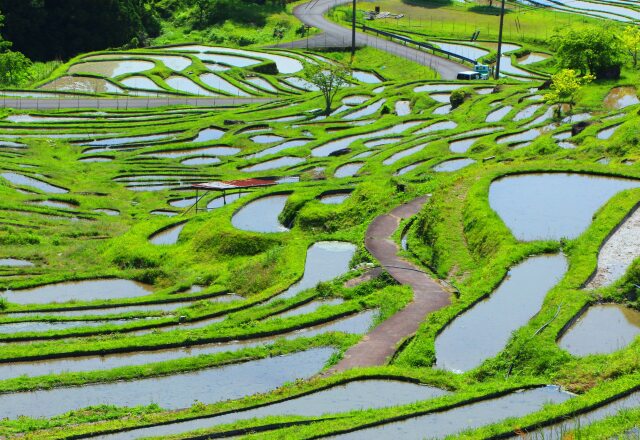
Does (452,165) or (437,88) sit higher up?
(452,165)

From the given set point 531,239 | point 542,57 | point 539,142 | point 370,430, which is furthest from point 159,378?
point 542,57

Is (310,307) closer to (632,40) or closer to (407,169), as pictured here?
(407,169)

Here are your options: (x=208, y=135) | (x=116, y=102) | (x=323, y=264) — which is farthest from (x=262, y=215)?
(x=116, y=102)

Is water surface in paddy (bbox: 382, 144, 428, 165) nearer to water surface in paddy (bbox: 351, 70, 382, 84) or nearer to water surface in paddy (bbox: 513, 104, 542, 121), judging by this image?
water surface in paddy (bbox: 513, 104, 542, 121)

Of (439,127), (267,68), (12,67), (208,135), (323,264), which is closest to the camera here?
(323,264)

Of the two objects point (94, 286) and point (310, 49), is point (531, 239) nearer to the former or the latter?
point (94, 286)

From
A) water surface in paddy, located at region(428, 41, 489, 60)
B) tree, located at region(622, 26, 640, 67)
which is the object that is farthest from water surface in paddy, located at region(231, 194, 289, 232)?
water surface in paddy, located at region(428, 41, 489, 60)

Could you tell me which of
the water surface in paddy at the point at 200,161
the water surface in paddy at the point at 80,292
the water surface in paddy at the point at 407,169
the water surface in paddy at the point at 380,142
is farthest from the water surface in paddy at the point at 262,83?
the water surface in paddy at the point at 80,292
